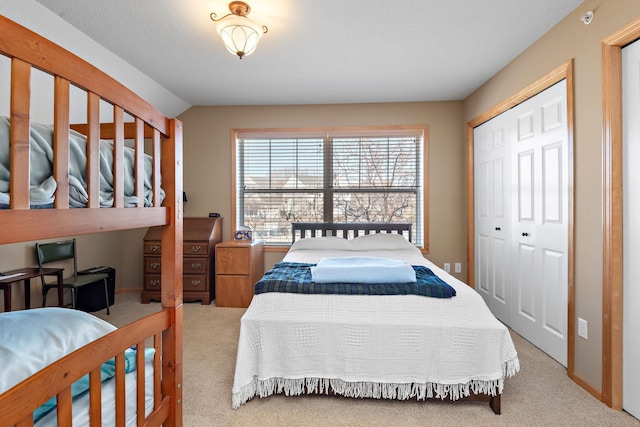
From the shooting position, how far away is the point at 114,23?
2.19 m

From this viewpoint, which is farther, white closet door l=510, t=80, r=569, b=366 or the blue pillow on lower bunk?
white closet door l=510, t=80, r=569, b=366

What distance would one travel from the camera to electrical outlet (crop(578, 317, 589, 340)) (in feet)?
6.44

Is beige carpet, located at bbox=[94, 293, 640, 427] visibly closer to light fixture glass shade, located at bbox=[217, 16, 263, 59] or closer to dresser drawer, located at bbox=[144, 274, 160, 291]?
dresser drawer, located at bbox=[144, 274, 160, 291]

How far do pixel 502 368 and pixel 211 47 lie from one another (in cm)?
296

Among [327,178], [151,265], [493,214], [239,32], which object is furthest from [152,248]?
[493,214]

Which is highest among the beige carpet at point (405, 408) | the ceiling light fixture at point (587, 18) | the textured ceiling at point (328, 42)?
the textured ceiling at point (328, 42)

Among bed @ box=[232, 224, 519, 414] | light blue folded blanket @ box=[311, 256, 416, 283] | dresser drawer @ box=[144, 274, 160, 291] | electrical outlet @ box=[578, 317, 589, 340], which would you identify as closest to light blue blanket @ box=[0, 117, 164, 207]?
bed @ box=[232, 224, 519, 414]

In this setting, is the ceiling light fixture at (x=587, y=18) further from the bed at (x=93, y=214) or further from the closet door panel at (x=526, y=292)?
the bed at (x=93, y=214)

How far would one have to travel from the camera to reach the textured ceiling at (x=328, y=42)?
6.68 ft

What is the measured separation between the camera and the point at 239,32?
83.0 inches

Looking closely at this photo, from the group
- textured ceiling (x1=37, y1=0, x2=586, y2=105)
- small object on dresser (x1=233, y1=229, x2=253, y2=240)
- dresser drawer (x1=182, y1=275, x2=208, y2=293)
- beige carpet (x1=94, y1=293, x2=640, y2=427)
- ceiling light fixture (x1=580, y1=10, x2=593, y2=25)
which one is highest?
textured ceiling (x1=37, y1=0, x2=586, y2=105)

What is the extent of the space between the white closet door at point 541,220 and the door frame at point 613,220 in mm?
365

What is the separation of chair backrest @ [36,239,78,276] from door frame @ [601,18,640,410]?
434cm

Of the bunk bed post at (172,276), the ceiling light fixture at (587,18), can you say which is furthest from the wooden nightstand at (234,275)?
the ceiling light fixture at (587,18)
